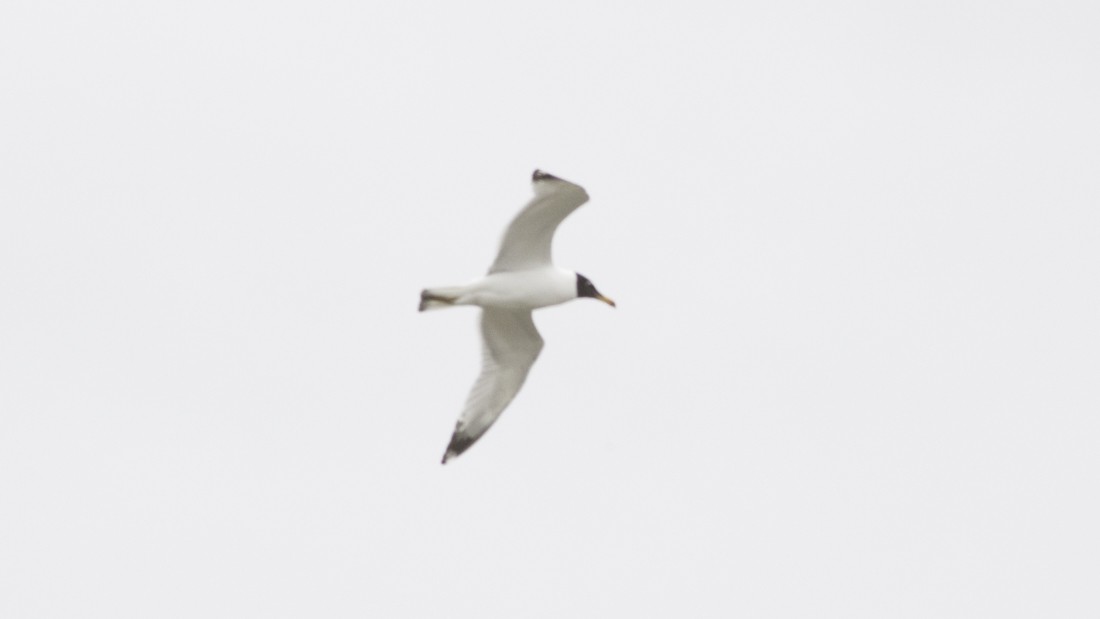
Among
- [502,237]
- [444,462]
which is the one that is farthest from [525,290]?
[444,462]

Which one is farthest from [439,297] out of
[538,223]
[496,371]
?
[496,371]

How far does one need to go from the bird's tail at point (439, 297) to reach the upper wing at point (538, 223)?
325 mm

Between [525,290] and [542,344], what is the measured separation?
919 millimetres

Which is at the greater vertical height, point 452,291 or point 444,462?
point 452,291

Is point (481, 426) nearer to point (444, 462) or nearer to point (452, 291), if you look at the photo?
point (444, 462)

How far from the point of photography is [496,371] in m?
15.6

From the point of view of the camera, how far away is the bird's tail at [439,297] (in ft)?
48.0

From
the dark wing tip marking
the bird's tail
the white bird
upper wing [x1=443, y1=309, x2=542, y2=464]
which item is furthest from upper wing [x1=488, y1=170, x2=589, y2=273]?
the dark wing tip marking

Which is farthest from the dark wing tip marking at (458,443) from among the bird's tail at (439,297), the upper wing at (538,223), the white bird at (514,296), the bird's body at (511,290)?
the upper wing at (538,223)

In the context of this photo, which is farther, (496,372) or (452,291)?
(496,372)

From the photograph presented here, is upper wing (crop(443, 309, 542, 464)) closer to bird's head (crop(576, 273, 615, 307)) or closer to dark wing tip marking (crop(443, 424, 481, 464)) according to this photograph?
dark wing tip marking (crop(443, 424, 481, 464))

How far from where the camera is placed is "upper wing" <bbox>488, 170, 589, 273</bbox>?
13.9 metres

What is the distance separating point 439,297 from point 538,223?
2.80 ft

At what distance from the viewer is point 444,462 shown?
15.6 meters
